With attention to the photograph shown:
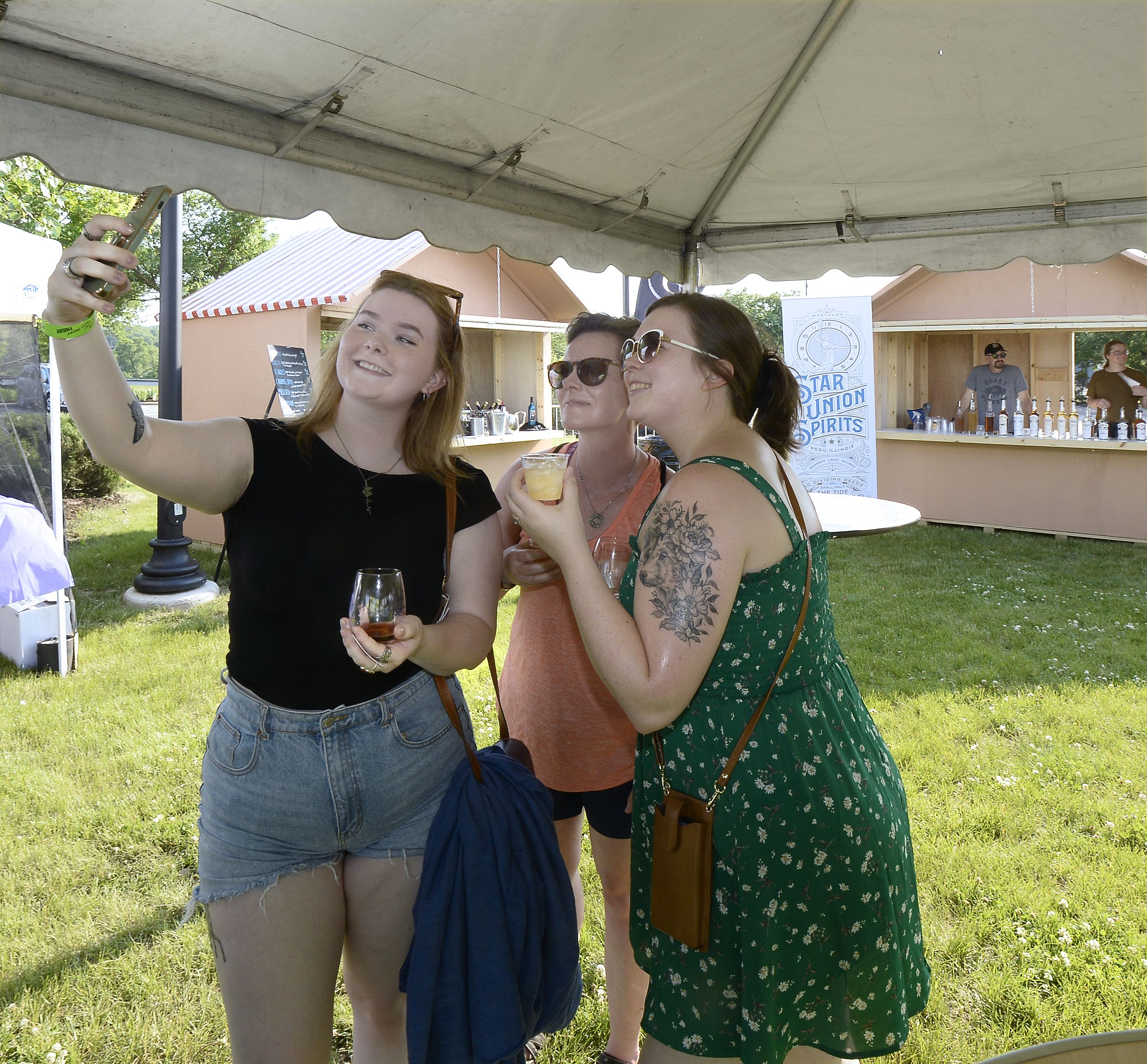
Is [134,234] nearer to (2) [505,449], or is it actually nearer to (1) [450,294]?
(1) [450,294]

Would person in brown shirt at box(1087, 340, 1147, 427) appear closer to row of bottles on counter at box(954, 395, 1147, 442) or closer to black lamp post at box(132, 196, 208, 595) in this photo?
row of bottles on counter at box(954, 395, 1147, 442)

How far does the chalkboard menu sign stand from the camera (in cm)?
848

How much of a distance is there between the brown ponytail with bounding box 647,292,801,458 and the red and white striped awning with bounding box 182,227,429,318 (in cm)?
903

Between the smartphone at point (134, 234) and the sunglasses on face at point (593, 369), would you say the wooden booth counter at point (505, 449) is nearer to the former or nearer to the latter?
the sunglasses on face at point (593, 369)

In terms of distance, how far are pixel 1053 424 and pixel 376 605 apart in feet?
39.9

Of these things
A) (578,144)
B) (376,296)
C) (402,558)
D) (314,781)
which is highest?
(578,144)

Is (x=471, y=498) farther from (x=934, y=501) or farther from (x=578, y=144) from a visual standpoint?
(x=934, y=501)

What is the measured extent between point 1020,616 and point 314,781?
7.86 meters

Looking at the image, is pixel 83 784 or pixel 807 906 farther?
pixel 83 784

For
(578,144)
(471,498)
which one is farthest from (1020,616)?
(471,498)

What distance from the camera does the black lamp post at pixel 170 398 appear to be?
27.2 feet

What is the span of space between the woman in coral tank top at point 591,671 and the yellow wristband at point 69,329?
3.78 ft

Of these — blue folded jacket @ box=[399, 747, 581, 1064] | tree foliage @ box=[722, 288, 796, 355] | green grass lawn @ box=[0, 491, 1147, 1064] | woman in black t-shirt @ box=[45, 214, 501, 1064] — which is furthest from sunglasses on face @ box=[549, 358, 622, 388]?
tree foliage @ box=[722, 288, 796, 355]

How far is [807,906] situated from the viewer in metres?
1.80
